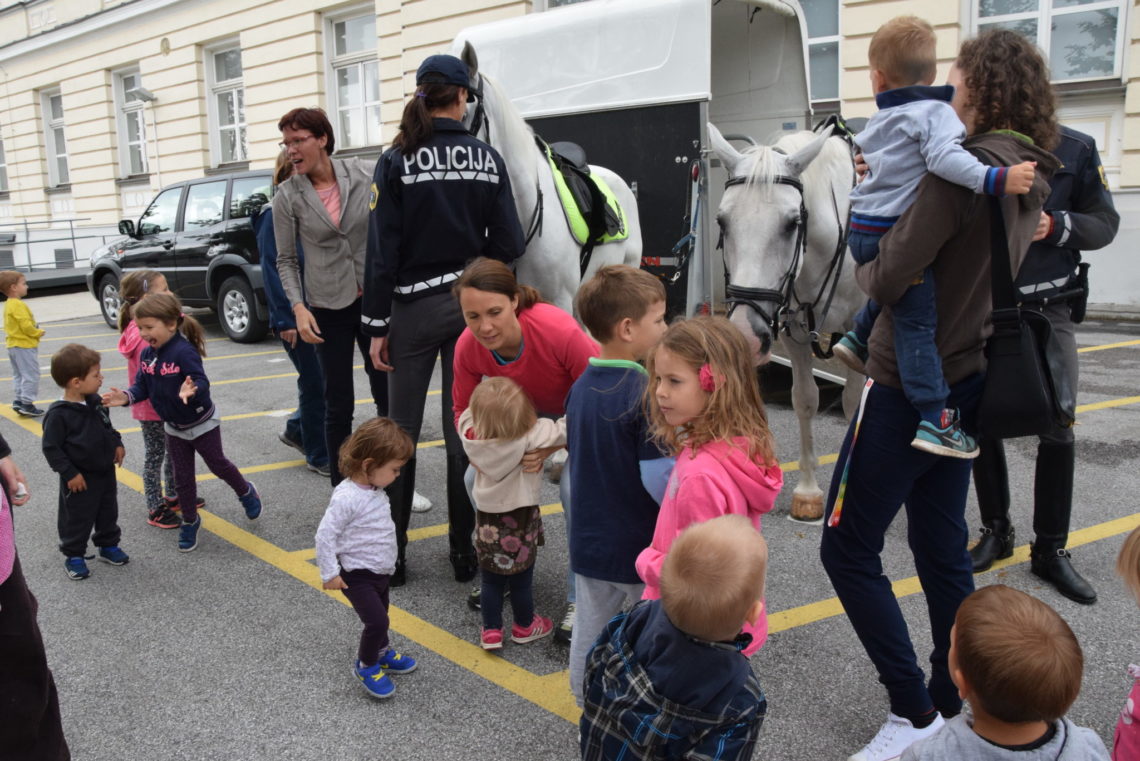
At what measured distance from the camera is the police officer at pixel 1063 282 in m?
3.29

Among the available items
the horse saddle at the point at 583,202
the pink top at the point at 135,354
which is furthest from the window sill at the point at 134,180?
the horse saddle at the point at 583,202

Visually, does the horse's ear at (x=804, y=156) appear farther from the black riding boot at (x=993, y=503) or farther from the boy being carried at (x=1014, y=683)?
the boy being carried at (x=1014, y=683)

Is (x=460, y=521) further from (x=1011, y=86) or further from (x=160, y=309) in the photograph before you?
(x=1011, y=86)

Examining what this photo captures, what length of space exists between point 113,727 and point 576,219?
321 centimetres

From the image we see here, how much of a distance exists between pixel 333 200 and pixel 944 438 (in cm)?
332

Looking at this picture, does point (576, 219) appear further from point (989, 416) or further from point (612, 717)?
point (612, 717)

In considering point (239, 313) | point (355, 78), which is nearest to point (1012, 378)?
point (239, 313)

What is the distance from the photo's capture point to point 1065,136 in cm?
339

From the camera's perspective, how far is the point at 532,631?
337cm

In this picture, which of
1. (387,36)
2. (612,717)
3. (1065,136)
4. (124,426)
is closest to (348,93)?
(387,36)

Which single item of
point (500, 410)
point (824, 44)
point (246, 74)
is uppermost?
point (246, 74)

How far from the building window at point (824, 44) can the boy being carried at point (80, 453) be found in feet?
37.1

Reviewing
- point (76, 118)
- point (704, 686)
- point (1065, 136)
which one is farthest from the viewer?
point (76, 118)

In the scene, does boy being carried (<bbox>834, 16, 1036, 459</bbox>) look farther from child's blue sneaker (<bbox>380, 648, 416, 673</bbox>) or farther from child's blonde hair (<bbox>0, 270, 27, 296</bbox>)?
child's blonde hair (<bbox>0, 270, 27, 296</bbox>)
